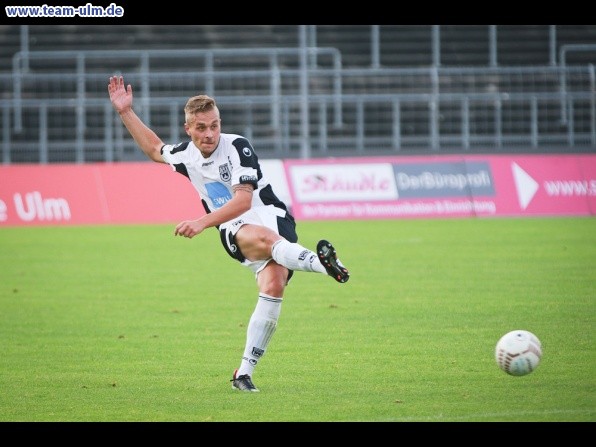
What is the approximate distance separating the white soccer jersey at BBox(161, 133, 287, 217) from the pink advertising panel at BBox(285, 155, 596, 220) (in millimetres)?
16710

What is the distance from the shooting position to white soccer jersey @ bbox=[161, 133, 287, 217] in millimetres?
7960

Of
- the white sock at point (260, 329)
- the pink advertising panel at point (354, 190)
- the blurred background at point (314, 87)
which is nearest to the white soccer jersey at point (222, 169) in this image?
the white sock at point (260, 329)

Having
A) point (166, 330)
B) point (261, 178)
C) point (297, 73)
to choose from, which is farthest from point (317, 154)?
point (261, 178)

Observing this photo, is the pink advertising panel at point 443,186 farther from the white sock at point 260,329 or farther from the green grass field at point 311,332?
the white sock at point 260,329

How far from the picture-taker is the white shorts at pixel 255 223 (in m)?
8.15

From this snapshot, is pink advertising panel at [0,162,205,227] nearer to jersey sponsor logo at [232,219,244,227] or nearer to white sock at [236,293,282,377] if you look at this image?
jersey sponsor logo at [232,219,244,227]

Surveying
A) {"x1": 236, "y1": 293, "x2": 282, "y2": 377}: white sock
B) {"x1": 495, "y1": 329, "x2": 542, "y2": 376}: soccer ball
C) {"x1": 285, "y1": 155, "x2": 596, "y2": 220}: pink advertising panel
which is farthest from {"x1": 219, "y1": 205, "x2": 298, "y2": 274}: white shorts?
{"x1": 285, "y1": 155, "x2": 596, "y2": 220}: pink advertising panel

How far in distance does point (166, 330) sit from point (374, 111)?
19.9m

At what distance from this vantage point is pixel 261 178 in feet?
27.2

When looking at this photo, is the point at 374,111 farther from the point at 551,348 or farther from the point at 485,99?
the point at 551,348

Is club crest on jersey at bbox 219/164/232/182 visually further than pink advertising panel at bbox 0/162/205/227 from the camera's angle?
No

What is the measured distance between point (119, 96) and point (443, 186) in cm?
1724

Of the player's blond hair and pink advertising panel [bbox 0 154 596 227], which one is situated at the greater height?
the player's blond hair

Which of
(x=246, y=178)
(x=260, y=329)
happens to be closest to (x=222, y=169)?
(x=246, y=178)
